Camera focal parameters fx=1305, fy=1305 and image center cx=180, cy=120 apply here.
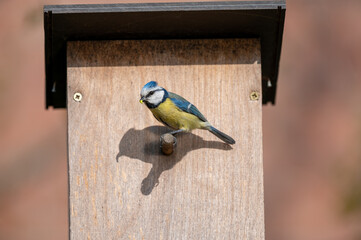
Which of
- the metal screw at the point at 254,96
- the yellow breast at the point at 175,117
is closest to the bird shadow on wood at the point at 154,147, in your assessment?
the yellow breast at the point at 175,117

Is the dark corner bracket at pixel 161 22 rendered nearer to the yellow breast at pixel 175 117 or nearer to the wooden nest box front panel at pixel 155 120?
the wooden nest box front panel at pixel 155 120

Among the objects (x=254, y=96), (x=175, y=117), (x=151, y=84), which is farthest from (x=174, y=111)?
(x=254, y=96)

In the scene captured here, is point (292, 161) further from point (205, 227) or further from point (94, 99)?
point (94, 99)

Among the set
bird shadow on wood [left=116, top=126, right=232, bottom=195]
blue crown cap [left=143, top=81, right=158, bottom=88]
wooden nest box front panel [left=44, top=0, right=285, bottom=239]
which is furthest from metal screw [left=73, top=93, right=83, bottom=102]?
blue crown cap [left=143, top=81, right=158, bottom=88]

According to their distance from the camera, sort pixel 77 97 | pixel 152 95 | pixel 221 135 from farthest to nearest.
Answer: pixel 77 97 < pixel 221 135 < pixel 152 95

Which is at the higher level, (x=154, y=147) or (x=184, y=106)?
(x=184, y=106)

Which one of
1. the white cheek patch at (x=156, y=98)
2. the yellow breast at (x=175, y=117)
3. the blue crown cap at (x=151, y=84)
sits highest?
the blue crown cap at (x=151, y=84)

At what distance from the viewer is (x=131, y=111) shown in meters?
5.53

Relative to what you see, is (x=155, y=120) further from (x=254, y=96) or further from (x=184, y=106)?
(x=254, y=96)

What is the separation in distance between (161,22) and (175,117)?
0.44 meters

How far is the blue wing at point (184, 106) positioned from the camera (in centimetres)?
539

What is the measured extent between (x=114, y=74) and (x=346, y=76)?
41.1 inches

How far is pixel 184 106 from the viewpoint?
541cm

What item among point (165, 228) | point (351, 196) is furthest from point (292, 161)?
point (165, 228)
